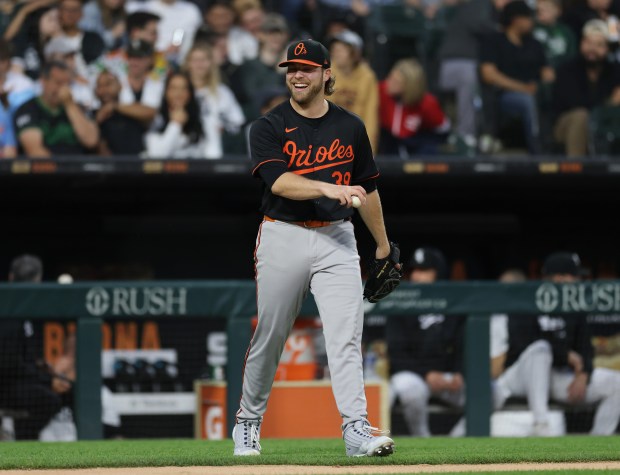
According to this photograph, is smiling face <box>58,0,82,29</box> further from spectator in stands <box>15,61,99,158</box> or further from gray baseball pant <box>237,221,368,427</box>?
gray baseball pant <box>237,221,368,427</box>

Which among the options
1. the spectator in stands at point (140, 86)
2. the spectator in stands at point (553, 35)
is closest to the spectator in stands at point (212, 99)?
the spectator in stands at point (140, 86)

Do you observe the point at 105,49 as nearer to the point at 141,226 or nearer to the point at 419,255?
the point at 141,226

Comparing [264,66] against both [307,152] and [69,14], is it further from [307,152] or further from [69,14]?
[307,152]

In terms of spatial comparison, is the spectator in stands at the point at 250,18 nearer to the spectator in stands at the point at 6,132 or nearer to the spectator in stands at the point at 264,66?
the spectator in stands at the point at 264,66

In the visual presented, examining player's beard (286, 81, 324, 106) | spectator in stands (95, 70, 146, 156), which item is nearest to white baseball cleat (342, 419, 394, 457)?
player's beard (286, 81, 324, 106)

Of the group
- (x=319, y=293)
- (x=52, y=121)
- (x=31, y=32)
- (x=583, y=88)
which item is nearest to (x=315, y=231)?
(x=319, y=293)
